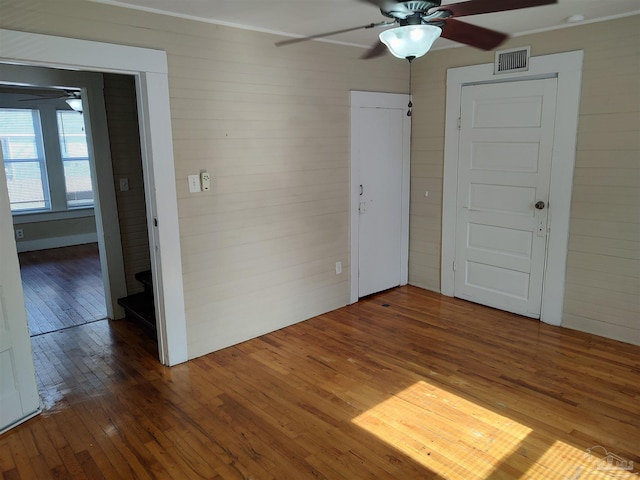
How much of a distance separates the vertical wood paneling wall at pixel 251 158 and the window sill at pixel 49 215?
5.36 m

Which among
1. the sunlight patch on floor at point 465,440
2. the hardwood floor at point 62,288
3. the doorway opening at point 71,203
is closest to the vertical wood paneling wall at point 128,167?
the doorway opening at point 71,203

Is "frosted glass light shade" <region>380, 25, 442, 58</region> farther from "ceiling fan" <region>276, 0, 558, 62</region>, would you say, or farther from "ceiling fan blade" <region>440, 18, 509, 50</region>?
"ceiling fan blade" <region>440, 18, 509, 50</region>

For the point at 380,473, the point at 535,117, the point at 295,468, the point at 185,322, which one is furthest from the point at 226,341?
the point at 535,117

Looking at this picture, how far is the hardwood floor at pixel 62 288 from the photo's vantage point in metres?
4.43

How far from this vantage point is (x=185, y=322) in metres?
3.43

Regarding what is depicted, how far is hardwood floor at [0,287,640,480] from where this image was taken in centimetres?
235

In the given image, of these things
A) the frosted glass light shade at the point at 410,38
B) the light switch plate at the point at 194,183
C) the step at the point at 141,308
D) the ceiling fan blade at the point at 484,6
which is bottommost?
the step at the point at 141,308

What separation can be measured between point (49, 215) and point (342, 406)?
263 inches

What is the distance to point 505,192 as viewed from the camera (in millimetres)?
4199

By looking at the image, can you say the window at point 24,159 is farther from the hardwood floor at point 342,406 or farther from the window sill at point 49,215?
the hardwood floor at point 342,406

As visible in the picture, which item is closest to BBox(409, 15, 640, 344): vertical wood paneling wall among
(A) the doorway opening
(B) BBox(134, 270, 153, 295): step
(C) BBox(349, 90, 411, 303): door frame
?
(C) BBox(349, 90, 411, 303): door frame

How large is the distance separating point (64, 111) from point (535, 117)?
7.12 m

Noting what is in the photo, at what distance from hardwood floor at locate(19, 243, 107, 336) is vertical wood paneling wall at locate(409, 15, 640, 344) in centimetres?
438

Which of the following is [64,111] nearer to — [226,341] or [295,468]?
[226,341]
